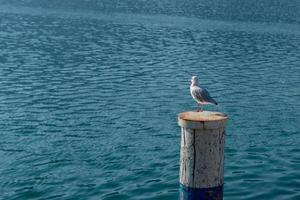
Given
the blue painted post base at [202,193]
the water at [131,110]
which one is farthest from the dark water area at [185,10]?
the blue painted post base at [202,193]

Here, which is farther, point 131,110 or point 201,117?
point 131,110

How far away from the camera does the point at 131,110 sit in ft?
114

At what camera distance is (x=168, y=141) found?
92.0ft

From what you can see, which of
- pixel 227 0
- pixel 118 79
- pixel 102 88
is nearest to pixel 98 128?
pixel 102 88

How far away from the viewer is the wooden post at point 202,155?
10141mm

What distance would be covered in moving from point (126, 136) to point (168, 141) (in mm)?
2655

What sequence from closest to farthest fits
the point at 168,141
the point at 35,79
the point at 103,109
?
the point at 168,141
the point at 103,109
the point at 35,79

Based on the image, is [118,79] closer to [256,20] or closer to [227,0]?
[256,20]

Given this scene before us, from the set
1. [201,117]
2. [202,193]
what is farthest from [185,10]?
[202,193]

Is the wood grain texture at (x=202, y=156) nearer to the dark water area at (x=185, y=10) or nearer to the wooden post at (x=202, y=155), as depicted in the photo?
the wooden post at (x=202, y=155)

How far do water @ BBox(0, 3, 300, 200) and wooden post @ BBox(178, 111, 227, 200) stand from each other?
10090mm

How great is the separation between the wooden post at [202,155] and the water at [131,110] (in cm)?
1009

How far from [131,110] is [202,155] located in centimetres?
2476

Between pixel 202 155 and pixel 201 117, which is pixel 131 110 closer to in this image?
pixel 201 117
